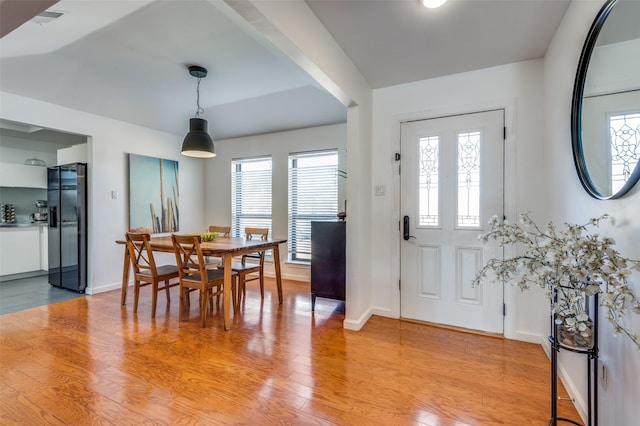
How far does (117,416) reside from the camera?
1598mm

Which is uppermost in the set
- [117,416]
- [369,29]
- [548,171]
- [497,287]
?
[369,29]

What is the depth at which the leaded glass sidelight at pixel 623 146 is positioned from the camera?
1172 mm

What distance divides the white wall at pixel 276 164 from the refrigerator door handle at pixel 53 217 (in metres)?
2.14

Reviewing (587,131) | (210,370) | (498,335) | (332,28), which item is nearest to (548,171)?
(587,131)

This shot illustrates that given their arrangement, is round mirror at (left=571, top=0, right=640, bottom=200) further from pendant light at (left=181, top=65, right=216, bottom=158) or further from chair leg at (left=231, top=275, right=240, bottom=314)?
pendant light at (left=181, top=65, right=216, bottom=158)

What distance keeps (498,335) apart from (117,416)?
2910 millimetres

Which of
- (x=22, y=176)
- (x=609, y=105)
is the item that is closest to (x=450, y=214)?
(x=609, y=105)

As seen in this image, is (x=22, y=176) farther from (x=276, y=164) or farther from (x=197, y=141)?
(x=276, y=164)

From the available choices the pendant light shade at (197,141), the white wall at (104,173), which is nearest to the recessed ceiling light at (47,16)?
the pendant light shade at (197,141)

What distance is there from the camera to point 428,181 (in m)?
2.86

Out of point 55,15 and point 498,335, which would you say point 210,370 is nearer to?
point 498,335

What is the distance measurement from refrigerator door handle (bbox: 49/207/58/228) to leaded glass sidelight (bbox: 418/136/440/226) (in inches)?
200

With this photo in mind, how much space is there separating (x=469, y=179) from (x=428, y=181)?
1.18 ft

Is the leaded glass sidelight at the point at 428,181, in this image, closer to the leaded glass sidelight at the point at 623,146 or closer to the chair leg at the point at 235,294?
the leaded glass sidelight at the point at 623,146
